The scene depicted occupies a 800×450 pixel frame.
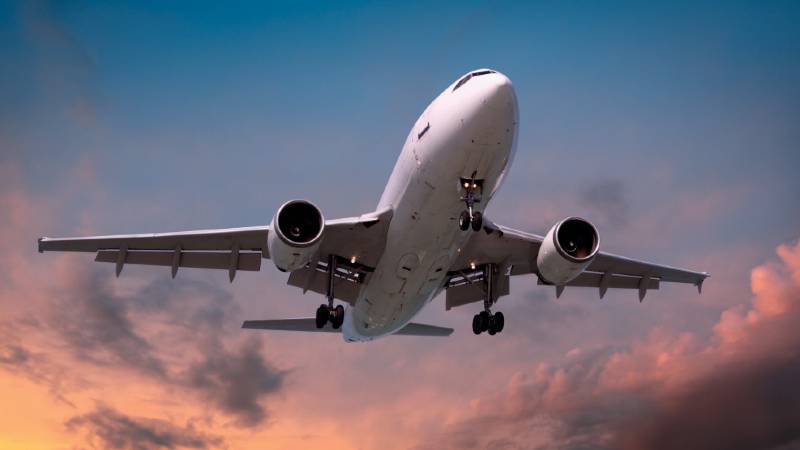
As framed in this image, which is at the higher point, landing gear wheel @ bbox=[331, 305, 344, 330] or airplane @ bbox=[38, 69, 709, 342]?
airplane @ bbox=[38, 69, 709, 342]

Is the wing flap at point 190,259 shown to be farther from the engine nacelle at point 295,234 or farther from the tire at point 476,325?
the tire at point 476,325

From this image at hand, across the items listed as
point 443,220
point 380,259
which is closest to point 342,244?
point 380,259

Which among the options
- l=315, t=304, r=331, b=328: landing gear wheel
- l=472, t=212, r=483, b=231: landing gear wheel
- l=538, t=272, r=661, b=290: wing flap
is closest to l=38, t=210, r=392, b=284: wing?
l=315, t=304, r=331, b=328: landing gear wheel

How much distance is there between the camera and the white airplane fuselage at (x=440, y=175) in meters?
17.4

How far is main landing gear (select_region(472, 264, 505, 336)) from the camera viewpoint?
23.9 metres

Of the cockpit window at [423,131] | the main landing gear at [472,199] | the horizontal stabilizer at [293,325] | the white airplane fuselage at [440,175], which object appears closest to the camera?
the white airplane fuselage at [440,175]

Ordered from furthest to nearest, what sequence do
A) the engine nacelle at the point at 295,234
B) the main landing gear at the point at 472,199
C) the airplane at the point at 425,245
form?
the engine nacelle at the point at 295,234 < the main landing gear at the point at 472,199 < the airplane at the point at 425,245

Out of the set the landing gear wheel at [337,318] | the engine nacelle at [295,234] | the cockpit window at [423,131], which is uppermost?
the cockpit window at [423,131]

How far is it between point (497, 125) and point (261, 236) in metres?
8.23

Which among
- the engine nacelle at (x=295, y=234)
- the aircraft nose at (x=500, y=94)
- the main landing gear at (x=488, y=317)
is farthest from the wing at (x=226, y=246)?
the aircraft nose at (x=500, y=94)

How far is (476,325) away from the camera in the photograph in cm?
2411

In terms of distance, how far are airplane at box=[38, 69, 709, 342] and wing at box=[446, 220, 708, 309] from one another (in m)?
0.04

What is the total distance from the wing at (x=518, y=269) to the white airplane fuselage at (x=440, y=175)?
1.92 m

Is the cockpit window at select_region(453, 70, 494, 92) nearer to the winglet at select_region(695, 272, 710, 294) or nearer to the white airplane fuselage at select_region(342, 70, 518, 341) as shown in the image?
the white airplane fuselage at select_region(342, 70, 518, 341)
